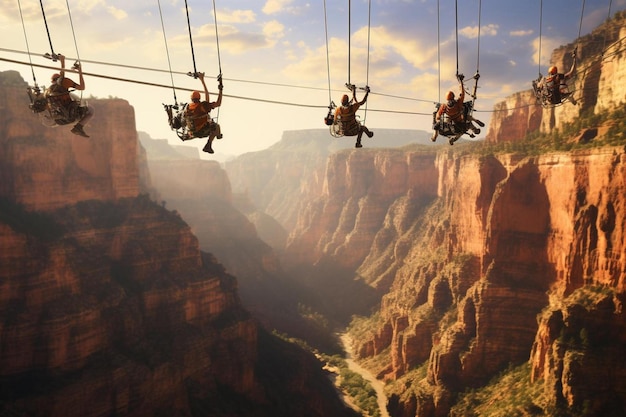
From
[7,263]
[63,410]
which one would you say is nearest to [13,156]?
[7,263]

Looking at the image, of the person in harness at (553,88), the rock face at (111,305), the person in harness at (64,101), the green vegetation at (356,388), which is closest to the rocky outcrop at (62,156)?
the rock face at (111,305)

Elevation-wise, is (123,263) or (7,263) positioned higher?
(7,263)

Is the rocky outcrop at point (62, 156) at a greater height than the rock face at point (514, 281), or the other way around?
the rocky outcrop at point (62, 156)

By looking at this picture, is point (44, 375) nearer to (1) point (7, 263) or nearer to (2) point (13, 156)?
(1) point (7, 263)

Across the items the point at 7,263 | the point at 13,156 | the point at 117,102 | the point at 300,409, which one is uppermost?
the point at 117,102

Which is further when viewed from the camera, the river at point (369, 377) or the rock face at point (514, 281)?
the river at point (369, 377)

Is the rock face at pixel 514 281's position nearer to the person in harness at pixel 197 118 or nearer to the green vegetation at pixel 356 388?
the green vegetation at pixel 356 388

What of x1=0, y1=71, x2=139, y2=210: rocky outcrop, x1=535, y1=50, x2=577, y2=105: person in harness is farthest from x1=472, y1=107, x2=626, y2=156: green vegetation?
x1=0, y1=71, x2=139, y2=210: rocky outcrop

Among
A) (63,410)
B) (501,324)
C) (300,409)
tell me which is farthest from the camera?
(300,409)
